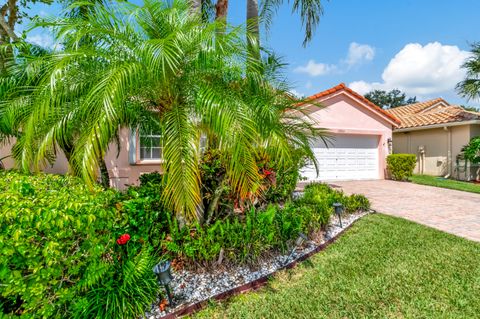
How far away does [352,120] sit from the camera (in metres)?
14.9

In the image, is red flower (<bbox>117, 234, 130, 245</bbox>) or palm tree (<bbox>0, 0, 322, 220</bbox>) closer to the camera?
palm tree (<bbox>0, 0, 322, 220</bbox>)

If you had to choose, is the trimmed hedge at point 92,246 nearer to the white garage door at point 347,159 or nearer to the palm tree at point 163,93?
the palm tree at point 163,93

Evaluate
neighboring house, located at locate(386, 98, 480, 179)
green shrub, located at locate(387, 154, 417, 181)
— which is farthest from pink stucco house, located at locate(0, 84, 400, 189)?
neighboring house, located at locate(386, 98, 480, 179)

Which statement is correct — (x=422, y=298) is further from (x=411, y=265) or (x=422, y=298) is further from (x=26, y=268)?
(x=26, y=268)

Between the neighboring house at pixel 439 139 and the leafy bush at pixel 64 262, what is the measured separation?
19.8m

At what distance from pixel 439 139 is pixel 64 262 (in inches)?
850

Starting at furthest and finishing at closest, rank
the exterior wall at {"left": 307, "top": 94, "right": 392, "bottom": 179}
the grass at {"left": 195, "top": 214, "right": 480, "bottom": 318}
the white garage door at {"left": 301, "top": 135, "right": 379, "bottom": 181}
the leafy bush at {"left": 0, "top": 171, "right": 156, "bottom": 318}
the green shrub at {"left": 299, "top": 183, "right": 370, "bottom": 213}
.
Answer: the white garage door at {"left": 301, "top": 135, "right": 379, "bottom": 181}
the exterior wall at {"left": 307, "top": 94, "right": 392, "bottom": 179}
the green shrub at {"left": 299, "top": 183, "right": 370, "bottom": 213}
the grass at {"left": 195, "top": 214, "right": 480, "bottom": 318}
the leafy bush at {"left": 0, "top": 171, "right": 156, "bottom": 318}

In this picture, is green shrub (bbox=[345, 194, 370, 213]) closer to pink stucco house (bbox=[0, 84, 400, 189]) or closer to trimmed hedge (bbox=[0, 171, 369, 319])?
trimmed hedge (bbox=[0, 171, 369, 319])

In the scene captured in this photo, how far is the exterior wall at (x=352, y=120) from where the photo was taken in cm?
1434

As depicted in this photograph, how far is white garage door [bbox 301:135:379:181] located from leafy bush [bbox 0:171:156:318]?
12.5 metres

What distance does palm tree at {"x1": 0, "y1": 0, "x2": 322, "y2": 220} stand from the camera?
10.6 ft

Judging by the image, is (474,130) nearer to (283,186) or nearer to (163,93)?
(283,186)

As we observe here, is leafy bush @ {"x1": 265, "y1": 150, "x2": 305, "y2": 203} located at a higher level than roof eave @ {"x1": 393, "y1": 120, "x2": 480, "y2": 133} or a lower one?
lower

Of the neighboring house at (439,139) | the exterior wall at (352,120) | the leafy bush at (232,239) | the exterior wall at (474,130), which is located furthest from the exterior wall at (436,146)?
the leafy bush at (232,239)
